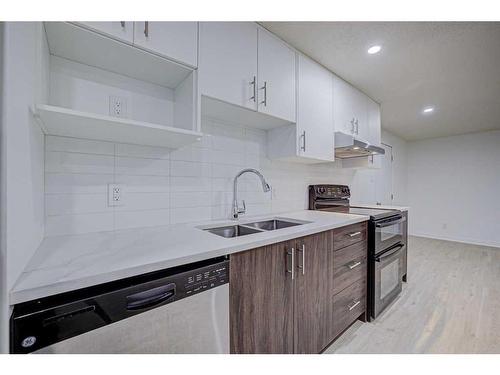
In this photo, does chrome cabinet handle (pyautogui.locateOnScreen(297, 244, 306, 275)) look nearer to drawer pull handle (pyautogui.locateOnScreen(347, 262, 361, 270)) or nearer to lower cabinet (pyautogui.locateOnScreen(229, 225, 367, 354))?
lower cabinet (pyautogui.locateOnScreen(229, 225, 367, 354))

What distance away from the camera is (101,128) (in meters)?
0.99

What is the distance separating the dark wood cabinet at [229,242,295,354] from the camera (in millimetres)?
951

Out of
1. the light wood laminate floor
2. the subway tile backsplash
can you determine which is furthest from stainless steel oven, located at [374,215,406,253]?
the subway tile backsplash

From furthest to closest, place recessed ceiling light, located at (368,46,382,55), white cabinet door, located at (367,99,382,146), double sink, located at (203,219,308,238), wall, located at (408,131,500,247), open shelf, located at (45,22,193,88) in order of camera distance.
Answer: wall, located at (408,131,500,247) < white cabinet door, located at (367,99,382,146) < recessed ceiling light, located at (368,46,382,55) < double sink, located at (203,219,308,238) < open shelf, located at (45,22,193,88)

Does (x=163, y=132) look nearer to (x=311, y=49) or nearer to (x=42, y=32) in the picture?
(x=42, y=32)

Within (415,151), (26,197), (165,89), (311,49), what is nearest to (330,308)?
(26,197)

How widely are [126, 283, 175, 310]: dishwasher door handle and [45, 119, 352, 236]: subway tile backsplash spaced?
639mm

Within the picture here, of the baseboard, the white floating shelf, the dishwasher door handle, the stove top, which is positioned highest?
the white floating shelf

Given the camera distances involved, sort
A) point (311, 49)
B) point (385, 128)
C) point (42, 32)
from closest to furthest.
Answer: point (42, 32) < point (311, 49) < point (385, 128)

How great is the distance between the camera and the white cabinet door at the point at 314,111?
5.85ft

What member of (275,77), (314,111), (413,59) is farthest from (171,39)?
(413,59)

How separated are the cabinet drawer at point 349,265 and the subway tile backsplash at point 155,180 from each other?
68 cm

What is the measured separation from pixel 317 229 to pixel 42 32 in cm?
157

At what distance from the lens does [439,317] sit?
190 centimetres
